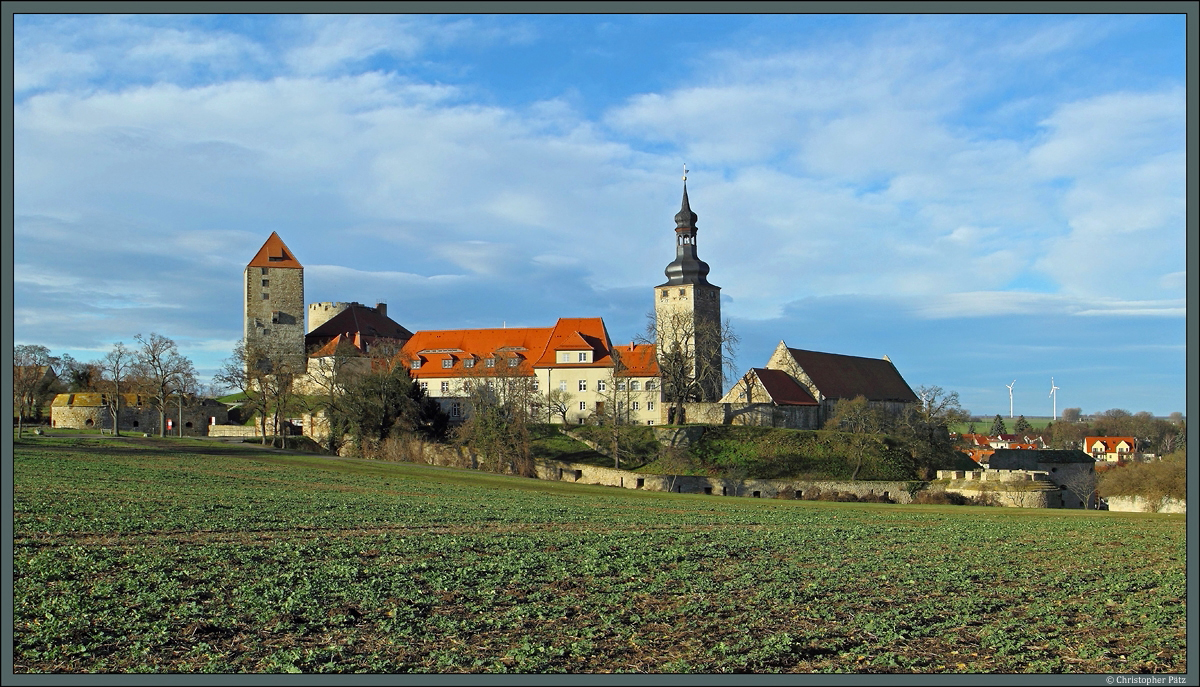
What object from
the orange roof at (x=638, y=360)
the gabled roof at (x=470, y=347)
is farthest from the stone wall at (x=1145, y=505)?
the gabled roof at (x=470, y=347)

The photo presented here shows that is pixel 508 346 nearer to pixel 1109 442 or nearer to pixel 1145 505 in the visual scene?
pixel 1145 505

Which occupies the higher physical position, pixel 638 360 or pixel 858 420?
pixel 638 360

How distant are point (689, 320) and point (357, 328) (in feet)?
118

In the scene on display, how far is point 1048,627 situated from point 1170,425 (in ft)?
395

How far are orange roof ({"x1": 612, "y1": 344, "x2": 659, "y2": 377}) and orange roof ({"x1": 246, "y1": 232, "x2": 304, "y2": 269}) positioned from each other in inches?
1372

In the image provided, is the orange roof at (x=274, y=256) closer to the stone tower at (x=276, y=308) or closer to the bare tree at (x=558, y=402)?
the stone tower at (x=276, y=308)

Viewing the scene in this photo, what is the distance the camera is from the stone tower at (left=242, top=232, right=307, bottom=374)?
290 feet

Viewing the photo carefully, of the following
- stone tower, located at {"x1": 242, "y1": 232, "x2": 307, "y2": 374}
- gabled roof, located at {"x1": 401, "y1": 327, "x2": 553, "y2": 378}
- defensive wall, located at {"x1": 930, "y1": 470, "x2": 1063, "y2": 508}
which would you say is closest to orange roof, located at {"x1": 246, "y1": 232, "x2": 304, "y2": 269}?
stone tower, located at {"x1": 242, "y1": 232, "x2": 307, "y2": 374}

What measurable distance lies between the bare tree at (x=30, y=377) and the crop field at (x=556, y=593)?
139 ft

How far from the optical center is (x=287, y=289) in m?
89.4

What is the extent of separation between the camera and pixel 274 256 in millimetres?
90688

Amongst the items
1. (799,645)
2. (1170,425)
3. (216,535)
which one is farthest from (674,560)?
(1170,425)

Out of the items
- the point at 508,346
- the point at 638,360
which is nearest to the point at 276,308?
the point at 508,346

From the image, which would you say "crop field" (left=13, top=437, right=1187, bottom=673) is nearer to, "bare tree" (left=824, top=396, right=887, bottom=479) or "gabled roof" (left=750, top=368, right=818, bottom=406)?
"bare tree" (left=824, top=396, right=887, bottom=479)
